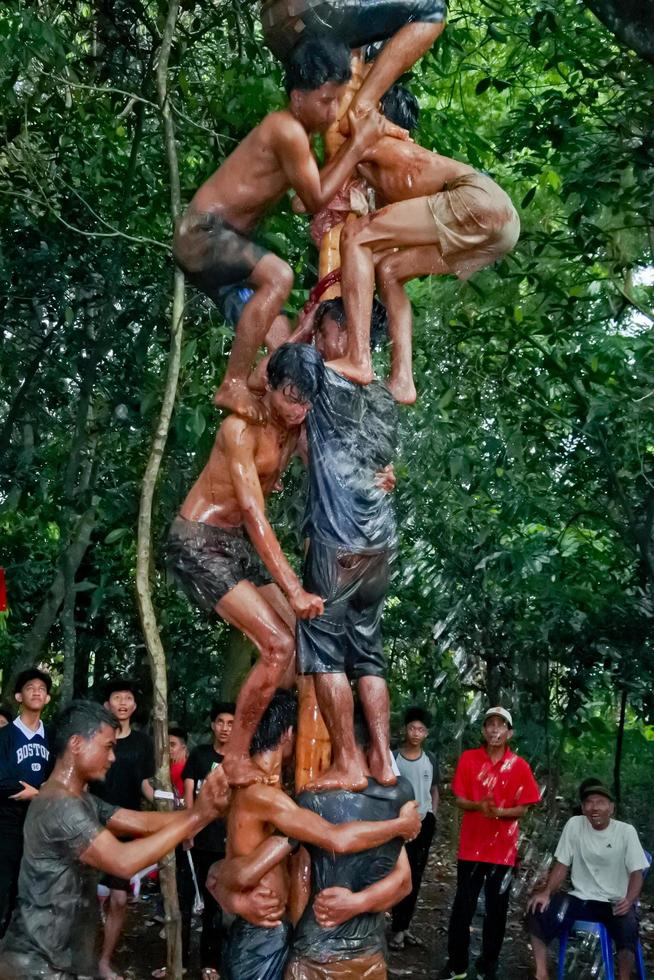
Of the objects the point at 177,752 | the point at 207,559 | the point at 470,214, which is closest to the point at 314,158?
the point at 470,214

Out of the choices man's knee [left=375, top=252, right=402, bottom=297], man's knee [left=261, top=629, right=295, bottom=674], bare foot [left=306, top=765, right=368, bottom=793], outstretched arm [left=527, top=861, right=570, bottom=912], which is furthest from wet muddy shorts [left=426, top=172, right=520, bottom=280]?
outstretched arm [left=527, top=861, right=570, bottom=912]

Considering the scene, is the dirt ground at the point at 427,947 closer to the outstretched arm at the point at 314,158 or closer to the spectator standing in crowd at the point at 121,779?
the spectator standing in crowd at the point at 121,779

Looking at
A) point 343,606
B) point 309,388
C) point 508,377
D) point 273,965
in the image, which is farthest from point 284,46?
point 508,377

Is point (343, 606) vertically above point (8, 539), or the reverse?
point (8, 539)

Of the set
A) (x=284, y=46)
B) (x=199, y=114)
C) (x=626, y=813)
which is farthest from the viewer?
(x=626, y=813)

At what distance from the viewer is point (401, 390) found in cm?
478

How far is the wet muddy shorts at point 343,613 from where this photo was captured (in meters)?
4.38

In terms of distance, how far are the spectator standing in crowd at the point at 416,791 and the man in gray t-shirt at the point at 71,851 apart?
429 cm

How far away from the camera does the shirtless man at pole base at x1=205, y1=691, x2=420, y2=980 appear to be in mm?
4289

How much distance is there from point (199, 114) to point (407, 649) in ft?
19.7

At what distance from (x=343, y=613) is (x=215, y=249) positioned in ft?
4.65

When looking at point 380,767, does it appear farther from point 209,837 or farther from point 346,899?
point 209,837

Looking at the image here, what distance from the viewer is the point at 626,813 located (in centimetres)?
1251

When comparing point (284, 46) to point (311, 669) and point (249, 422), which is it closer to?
point (249, 422)
